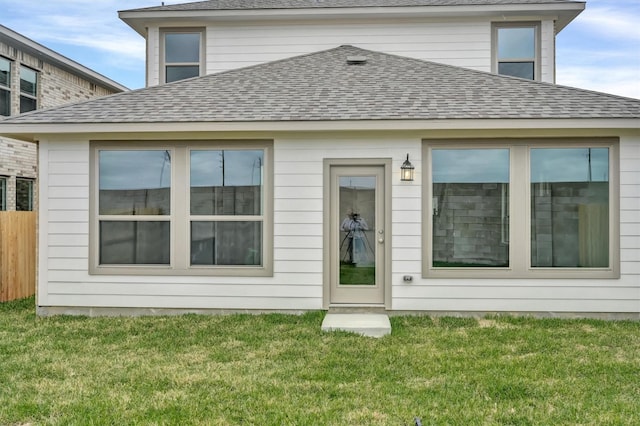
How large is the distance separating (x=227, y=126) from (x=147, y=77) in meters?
4.20

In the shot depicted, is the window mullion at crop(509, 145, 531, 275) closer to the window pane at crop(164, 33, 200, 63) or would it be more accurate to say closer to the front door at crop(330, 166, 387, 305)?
the front door at crop(330, 166, 387, 305)

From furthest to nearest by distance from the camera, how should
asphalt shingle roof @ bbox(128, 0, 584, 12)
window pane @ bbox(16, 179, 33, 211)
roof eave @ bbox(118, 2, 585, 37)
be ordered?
window pane @ bbox(16, 179, 33, 211), asphalt shingle roof @ bbox(128, 0, 584, 12), roof eave @ bbox(118, 2, 585, 37)

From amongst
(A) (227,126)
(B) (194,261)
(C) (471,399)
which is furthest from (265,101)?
(C) (471,399)

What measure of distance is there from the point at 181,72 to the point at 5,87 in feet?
17.7

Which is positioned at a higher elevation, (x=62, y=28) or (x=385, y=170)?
(x=62, y=28)

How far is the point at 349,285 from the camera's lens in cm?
747

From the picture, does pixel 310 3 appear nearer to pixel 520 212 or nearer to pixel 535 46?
pixel 535 46

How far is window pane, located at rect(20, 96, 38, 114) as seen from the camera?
44.2 ft

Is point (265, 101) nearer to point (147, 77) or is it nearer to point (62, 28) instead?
point (147, 77)

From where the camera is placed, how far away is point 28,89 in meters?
13.8

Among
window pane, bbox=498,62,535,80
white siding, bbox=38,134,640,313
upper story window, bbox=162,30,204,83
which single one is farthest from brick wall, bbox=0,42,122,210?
window pane, bbox=498,62,535,80

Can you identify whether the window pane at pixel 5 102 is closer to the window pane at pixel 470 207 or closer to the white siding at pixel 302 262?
the white siding at pixel 302 262

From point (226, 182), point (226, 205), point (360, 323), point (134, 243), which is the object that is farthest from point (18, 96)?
point (360, 323)

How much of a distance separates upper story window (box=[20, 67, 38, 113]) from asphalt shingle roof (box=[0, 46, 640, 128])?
6.98 metres
